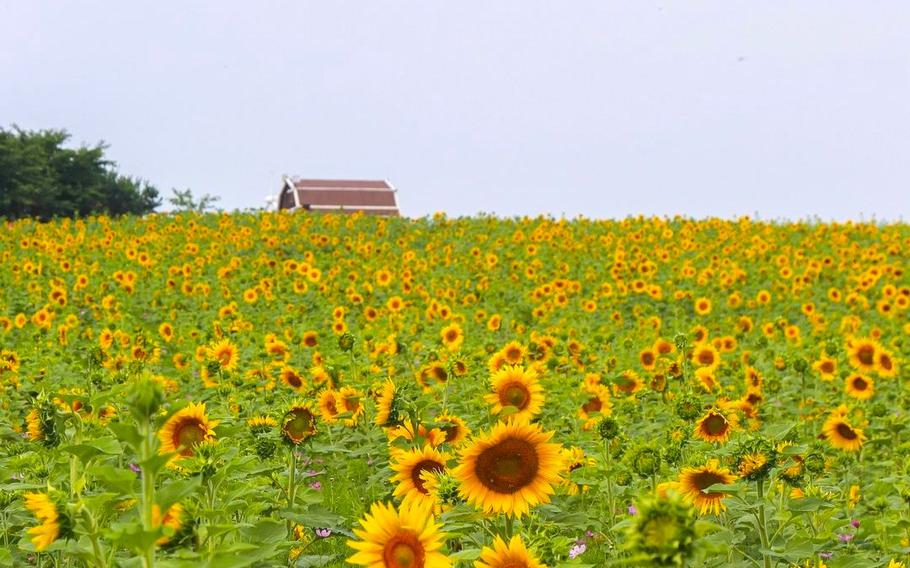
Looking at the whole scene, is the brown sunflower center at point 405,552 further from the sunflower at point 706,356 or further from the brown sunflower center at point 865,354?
the brown sunflower center at point 865,354

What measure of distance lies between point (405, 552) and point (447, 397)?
2.90 m

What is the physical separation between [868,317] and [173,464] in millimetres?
11907

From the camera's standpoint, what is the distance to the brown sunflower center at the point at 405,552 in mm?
1868

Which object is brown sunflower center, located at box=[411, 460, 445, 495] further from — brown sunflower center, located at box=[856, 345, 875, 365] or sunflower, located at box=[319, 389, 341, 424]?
brown sunflower center, located at box=[856, 345, 875, 365]

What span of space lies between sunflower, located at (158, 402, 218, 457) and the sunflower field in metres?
0.01

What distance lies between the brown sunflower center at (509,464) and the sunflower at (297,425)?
2.52 feet

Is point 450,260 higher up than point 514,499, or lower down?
higher up

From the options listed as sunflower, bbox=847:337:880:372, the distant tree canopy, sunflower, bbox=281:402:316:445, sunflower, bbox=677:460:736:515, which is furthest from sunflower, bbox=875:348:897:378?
the distant tree canopy

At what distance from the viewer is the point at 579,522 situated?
9.79 feet

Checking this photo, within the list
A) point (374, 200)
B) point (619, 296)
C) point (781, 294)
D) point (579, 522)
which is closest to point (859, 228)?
point (781, 294)

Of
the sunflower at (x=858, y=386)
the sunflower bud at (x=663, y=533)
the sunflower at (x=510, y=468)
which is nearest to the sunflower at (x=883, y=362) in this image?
the sunflower at (x=858, y=386)

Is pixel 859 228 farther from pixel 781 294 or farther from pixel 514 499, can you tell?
pixel 514 499

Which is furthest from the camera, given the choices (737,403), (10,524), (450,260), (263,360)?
(450,260)

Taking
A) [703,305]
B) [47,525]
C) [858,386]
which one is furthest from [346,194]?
[47,525]
